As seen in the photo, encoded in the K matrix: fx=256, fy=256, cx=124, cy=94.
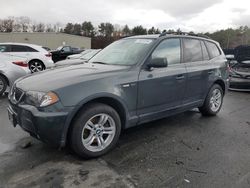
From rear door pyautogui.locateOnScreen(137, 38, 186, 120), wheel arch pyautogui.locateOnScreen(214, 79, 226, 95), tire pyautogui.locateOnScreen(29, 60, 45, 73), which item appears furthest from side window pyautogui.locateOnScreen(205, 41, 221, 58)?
tire pyautogui.locateOnScreen(29, 60, 45, 73)

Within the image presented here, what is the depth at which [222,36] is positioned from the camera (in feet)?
180

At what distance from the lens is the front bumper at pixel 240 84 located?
8.39 m

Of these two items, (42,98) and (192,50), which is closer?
(42,98)

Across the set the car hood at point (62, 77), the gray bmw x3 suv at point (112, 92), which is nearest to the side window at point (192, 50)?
the gray bmw x3 suv at point (112, 92)

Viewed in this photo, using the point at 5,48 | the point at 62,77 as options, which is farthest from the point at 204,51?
the point at 5,48

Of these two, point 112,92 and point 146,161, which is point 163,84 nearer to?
point 112,92

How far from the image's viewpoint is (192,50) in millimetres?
4969

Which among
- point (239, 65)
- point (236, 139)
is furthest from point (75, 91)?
point (239, 65)

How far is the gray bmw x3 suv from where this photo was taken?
315 centimetres

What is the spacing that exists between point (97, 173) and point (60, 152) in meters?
0.81

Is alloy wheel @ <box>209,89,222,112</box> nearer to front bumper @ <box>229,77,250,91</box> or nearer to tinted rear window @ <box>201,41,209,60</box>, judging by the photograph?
tinted rear window @ <box>201,41,209,60</box>

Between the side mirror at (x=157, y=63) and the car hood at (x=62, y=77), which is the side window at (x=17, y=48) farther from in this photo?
the side mirror at (x=157, y=63)

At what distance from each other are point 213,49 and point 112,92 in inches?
122

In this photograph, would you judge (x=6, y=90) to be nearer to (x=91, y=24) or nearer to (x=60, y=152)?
(x=60, y=152)
